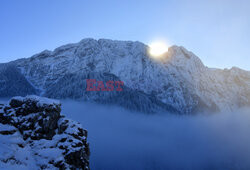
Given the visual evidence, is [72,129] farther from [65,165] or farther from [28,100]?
[28,100]

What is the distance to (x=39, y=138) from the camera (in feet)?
148

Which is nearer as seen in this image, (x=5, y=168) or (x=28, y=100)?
(x=5, y=168)

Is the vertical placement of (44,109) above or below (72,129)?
above

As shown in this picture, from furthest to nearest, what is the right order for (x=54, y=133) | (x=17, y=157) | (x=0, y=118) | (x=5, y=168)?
1. (x=54, y=133)
2. (x=0, y=118)
3. (x=17, y=157)
4. (x=5, y=168)

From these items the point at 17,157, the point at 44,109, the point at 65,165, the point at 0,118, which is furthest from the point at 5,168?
the point at 44,109

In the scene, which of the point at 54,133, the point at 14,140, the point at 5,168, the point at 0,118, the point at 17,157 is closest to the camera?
the point at 5,168

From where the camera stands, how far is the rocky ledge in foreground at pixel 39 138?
3878 cm

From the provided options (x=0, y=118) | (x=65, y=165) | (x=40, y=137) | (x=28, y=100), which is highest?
(x=28, y=100)

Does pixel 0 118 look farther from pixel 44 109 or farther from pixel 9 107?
pixel 44 109

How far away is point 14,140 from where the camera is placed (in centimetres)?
4106

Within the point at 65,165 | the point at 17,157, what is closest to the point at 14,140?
the point at 17,157

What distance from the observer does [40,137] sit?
45312 mm

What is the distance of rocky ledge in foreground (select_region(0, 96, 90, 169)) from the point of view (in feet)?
127

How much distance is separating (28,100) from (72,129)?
1310 centimetres
